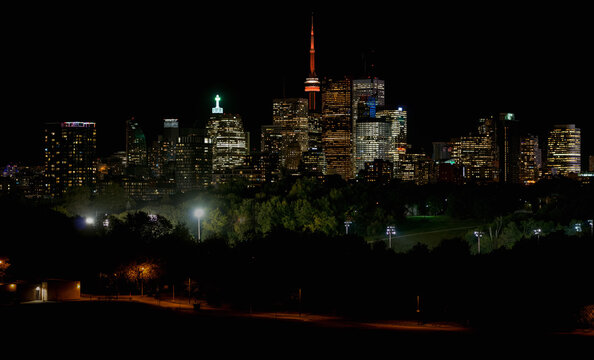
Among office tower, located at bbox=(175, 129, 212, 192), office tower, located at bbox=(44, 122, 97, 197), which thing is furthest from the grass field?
office tower, located at bbox=(175, 129, 212, 192)

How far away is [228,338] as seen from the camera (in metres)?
34.2

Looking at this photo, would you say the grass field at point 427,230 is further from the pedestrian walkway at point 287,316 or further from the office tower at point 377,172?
the office tower at point 377,172

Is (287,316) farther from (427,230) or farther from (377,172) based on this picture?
(377,172)

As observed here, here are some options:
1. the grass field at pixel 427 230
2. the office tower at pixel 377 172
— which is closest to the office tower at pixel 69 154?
the office tower at pixel 377 172

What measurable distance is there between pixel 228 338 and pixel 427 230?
177 ft

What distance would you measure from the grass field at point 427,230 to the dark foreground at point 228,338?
36244mm

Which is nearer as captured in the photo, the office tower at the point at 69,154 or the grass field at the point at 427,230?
the grass field at the point at 427,230

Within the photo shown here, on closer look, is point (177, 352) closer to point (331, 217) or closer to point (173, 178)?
point (331, 217)

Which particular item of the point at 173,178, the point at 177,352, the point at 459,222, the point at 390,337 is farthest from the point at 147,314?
the point at 173,178

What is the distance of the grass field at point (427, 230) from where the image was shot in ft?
250

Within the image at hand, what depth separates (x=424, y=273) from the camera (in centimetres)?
4175

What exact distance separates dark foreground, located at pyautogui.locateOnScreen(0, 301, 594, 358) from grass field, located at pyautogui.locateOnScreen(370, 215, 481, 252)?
36.2 meters

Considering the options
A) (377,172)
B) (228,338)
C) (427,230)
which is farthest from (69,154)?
(228,338)

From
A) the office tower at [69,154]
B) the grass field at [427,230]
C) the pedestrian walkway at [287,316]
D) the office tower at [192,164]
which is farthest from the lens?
the office tower at [192,164]
